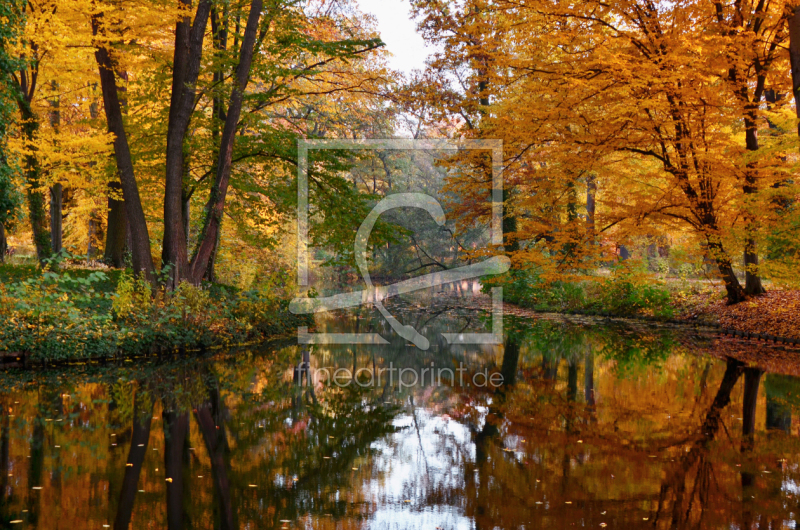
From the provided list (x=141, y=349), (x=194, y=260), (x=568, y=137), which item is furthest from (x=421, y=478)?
(x=568, y=137)

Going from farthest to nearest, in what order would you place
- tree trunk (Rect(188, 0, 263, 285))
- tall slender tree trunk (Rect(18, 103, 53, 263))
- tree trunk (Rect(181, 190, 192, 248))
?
1. tall slender tree trunk (Rect(18, 103, 53, 263))
2. tree trunk (Rect(181, 190, 192, 248))
3. tree trunk (Rect(188, 0, 263, 285))

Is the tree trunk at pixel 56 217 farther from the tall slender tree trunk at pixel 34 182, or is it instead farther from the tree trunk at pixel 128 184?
the tree trunk at pixel 128 184

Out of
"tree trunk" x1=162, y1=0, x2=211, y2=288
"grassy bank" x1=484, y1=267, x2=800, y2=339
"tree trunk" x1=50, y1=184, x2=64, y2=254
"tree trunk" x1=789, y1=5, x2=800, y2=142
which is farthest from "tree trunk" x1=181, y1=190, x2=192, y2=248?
"tree trunk" x1=789, y1=5, x2=800, y2=142

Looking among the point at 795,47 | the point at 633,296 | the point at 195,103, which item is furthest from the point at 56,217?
the point at 795,47

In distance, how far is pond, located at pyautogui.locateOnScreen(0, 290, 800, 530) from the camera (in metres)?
4.06

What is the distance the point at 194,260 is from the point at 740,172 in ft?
36.7

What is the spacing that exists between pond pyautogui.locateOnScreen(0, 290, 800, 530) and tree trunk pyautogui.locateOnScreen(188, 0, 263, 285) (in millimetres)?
2586

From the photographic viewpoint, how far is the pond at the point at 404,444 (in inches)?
160

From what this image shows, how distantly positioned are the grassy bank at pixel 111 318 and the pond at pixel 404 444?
48cm

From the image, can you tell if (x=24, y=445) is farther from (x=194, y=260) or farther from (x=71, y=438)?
(x=194, y=260)

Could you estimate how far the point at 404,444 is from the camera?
582cm

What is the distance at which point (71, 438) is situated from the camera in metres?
5.55

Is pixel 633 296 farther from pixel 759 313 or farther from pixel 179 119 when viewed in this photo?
pixel 179 119

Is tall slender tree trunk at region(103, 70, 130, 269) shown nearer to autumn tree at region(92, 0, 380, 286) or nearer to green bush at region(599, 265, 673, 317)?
autumn tree at region(92, 0, 380, 286)
